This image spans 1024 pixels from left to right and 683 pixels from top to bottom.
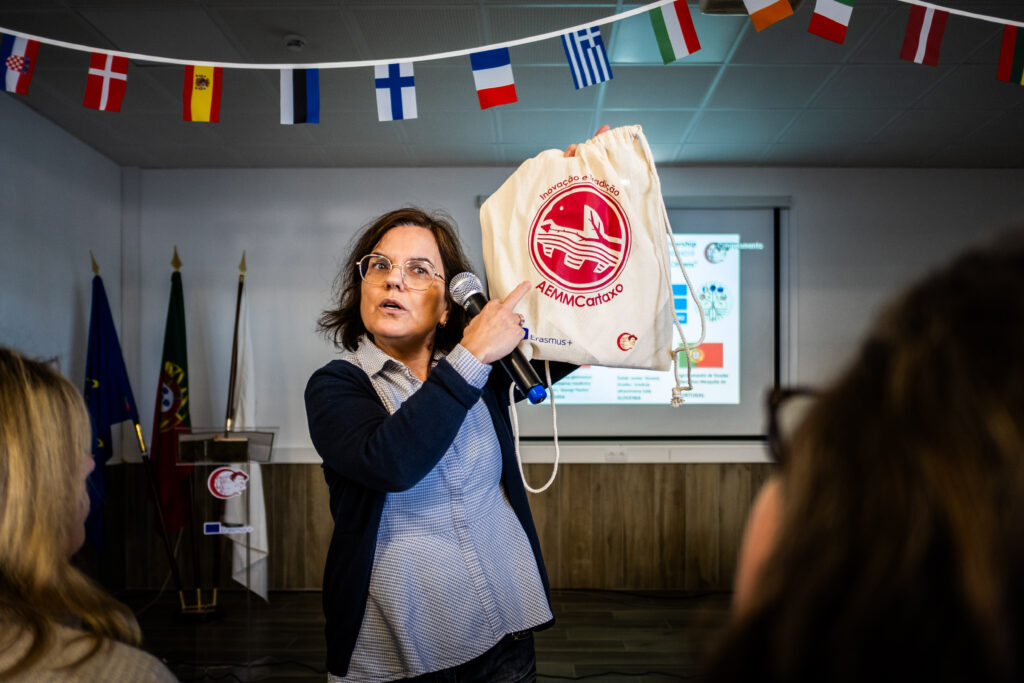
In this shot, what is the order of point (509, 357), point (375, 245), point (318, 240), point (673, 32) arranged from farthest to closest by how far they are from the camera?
1. point (318, 240)
2. point (673, 32)
3. point (375, 245)
4. point (509, 357)

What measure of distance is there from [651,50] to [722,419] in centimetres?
235

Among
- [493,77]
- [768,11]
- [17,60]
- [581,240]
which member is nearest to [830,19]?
[768,11]

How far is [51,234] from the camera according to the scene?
3.20 m

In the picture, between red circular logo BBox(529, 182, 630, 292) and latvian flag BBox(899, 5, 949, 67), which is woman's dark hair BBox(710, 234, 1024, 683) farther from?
latvian flag BBox(899, 5, 949, 67)

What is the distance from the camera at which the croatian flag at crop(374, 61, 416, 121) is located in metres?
1.86

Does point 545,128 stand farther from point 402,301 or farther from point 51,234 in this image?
point 51,234

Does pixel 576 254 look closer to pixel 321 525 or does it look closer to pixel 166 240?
pixel 321 525

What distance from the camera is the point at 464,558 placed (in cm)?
98

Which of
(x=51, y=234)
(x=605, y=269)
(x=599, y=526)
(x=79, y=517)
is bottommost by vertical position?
(x=599, y=526)

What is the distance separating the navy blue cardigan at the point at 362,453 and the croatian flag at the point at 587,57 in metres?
1.20

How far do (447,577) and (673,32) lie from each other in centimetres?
156

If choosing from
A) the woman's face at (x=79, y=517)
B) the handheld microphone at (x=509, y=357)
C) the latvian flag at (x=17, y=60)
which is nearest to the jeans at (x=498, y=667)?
the handheld microphone at (x=509, y=357)

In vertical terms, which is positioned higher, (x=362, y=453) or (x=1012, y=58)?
(x=1012, y=58)

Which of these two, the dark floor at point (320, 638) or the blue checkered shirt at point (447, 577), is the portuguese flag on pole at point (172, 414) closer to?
the dark floor at point (320, 638)
